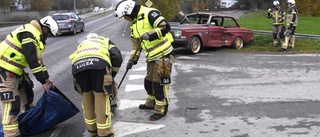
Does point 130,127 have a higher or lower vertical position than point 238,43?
lower

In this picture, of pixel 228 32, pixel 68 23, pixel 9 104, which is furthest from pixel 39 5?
pixel 9 104

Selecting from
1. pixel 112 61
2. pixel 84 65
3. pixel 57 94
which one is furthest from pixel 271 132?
pixel 57 94

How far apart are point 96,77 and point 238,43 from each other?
395 inches

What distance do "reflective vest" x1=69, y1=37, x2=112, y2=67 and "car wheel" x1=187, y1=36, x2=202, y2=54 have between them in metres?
7.51

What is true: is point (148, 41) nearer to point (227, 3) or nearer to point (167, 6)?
point (167, 6)

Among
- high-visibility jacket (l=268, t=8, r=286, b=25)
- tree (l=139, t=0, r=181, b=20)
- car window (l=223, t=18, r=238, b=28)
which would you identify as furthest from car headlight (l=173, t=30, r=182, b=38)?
tree (l=139, t=0, r=181, b=20)

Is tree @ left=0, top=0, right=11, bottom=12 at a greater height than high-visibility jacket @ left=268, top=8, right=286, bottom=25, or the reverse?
tree @ left=0, top=0, right=11, bottom=12

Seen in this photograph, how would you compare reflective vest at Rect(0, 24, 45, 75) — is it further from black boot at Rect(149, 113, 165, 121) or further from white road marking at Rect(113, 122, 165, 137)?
black boot at Rect(149, 113, 165, 121)

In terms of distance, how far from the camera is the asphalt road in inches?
184

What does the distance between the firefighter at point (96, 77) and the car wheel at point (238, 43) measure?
9.41 m

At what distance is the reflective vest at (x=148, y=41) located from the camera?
509cm

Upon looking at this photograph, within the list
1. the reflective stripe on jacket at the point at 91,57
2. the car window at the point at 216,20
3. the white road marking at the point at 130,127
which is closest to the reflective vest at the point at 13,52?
the reflective stripe on jacket at the point at 91,57

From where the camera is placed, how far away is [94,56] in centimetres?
392

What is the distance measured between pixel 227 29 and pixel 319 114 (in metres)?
7.68
